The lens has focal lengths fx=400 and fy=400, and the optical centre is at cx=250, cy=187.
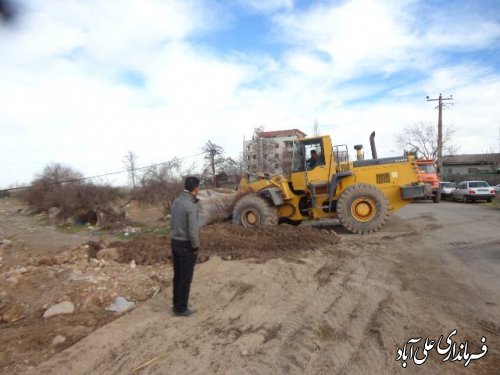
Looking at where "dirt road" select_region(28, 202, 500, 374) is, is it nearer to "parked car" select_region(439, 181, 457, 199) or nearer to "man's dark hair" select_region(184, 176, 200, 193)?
"man's dark hair" select_region(184, 176, 200, 193)

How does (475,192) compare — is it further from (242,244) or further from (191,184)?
(191,184)

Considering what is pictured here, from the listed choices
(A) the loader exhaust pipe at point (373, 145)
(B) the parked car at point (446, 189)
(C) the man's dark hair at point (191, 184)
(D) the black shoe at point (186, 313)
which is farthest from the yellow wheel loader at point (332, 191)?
(B) the parked car at point (446, 189)

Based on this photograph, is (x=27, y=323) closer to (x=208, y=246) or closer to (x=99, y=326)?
(x=99, y=326)

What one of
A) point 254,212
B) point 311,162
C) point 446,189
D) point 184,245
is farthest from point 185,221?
point 446,189

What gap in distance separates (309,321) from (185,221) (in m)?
1.94

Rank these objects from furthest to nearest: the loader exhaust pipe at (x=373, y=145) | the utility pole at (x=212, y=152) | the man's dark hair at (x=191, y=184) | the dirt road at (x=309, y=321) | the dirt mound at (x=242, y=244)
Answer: the utility pole at (x=212, y=152), the loader exhaust pipe at (x=373, y=145), the dirt mound at (x=242, y=244), the man's dark hair at (x=191, y=184), the dirt road at (x=309, y=321)

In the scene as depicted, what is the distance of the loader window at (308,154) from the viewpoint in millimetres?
11711

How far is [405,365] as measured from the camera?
360 centimetres

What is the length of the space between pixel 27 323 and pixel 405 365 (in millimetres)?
4619

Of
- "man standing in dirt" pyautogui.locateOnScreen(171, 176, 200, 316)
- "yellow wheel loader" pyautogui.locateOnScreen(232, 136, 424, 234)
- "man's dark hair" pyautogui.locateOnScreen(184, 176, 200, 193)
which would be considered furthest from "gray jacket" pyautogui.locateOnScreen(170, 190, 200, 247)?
"yellow wheel loader" pyautogui.locateOnScreen(232, 136, 424, 234)

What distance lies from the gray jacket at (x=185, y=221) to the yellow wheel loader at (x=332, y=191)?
6666 millimetres

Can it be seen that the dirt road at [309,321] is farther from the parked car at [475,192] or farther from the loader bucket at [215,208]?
the parked car at [475,192]

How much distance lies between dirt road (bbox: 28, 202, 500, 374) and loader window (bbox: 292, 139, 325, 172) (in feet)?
14.6

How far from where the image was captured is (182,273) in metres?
5.16
